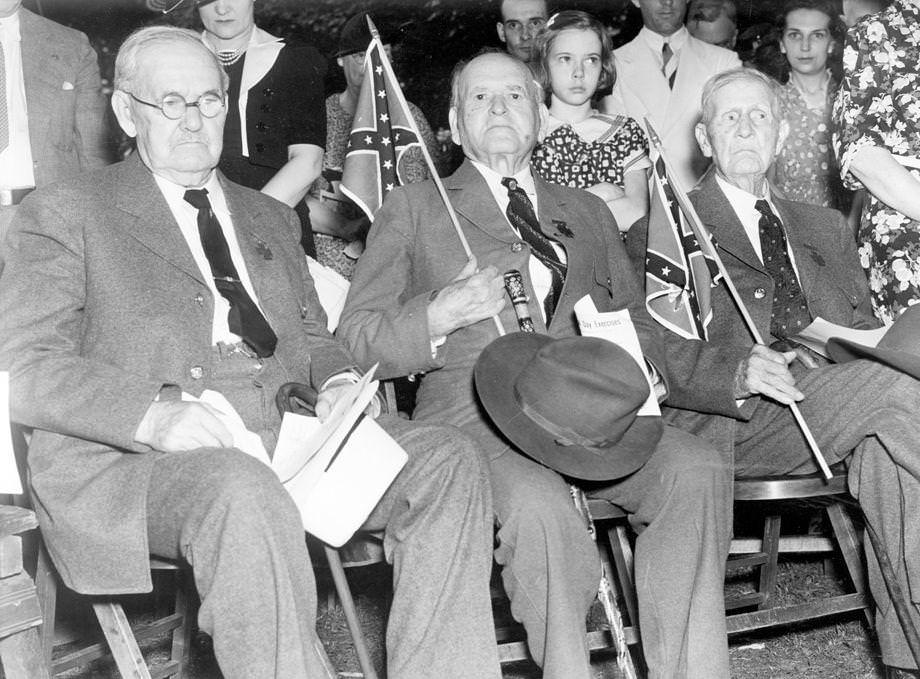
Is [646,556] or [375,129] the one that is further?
[375,129]

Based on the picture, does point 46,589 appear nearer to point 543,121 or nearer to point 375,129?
point 375,129

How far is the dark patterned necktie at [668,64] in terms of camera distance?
5484 mm

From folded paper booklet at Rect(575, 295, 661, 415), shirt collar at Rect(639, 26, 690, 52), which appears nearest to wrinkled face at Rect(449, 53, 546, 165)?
folded paper booklet at Rect(575, 295, 661, 415)

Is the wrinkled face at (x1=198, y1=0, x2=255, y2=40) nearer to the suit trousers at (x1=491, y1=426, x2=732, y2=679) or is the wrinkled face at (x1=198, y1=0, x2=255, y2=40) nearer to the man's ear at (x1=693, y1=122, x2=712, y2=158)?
the man's ear at (x1=693, y1=122, x2=712, y2=158)

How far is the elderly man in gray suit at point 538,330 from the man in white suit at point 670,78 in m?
1.53

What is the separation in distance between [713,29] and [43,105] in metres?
3.24

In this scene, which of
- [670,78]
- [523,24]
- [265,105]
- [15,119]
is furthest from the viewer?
[670,78]

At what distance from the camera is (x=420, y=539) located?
268cm

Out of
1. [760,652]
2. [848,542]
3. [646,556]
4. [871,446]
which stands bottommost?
[760,652]

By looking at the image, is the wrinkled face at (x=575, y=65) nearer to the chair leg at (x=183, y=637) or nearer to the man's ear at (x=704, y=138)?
the man's ear at (x=704, y=138)

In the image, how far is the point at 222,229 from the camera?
3.18 metres

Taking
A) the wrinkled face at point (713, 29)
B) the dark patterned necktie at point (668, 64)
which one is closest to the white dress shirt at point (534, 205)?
the dark patterned necktie at point (668, 64)

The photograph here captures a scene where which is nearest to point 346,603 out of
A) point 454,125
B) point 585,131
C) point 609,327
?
point 609,327

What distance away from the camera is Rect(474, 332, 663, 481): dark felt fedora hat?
2912 mm
